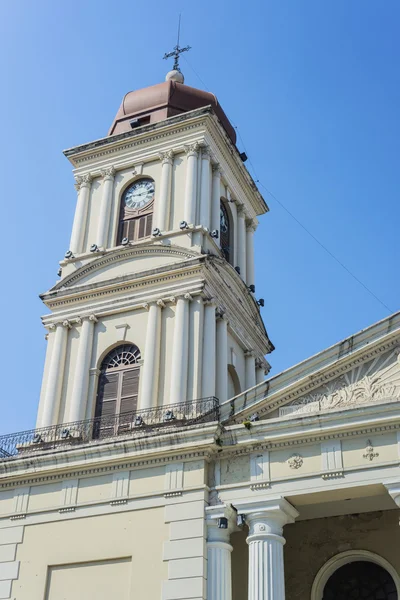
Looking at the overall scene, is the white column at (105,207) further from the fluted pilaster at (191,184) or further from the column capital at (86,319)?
the fluted pilaster at (191,184)

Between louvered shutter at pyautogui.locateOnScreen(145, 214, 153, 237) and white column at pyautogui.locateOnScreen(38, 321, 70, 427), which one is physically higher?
louvered shutter at pyautogui.locateOnScreen(145, 214, 153, 237)

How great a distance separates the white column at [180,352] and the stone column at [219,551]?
5765mm

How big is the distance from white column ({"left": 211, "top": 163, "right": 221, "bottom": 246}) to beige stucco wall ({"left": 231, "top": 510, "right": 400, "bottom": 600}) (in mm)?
11220

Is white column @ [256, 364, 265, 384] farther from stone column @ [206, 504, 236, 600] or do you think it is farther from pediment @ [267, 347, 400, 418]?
stone column @ [206, 504, 236, 600]

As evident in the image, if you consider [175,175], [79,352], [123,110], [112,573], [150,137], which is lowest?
[112,573]

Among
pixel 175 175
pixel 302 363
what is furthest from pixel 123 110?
pixel 302 363

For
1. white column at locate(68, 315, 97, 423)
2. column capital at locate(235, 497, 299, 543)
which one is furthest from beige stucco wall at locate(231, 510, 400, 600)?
white column at locate(68, 315, 97, 423)

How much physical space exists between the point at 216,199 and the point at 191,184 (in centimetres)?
121

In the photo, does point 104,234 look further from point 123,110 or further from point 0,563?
point 0,563

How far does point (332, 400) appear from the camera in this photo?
1900 centimetres

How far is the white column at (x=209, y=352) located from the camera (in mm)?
24219

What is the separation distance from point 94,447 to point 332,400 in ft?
19.2

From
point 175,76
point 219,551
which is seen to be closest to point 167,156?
point 175,76

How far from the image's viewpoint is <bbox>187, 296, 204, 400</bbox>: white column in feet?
78.9
